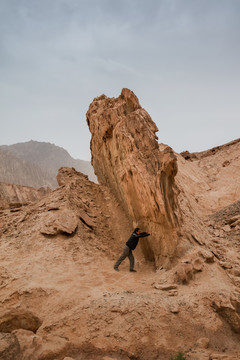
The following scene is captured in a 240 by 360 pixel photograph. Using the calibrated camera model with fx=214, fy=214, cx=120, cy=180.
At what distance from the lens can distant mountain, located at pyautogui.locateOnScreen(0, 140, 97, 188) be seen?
6259 centimetres

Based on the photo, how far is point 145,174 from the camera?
22.5ft

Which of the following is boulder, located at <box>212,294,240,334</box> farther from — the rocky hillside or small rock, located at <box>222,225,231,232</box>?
small rock, located at <box>222,225,231,232</box>

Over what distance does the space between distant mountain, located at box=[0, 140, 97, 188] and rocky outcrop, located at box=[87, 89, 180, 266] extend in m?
57.5

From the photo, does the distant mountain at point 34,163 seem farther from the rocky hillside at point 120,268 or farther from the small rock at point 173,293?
the small rock at point 173,293

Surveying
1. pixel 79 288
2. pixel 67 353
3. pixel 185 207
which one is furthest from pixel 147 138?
pixel 67 353

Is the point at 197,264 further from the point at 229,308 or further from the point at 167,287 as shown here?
the point at 229,308

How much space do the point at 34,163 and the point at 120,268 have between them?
81.0 metres

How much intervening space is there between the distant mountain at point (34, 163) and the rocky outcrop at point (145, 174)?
57.5 m

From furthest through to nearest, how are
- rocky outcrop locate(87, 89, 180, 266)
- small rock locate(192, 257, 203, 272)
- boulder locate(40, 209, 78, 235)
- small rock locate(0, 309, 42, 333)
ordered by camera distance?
boulder locate(40, 209, 78, 235) → rocky outcrop locate(87, 89, 180, 266) → small rock locate(192, 257, 203, 272) → small rock locate(0, 309, 42, 333)

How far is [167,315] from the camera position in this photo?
3.65m

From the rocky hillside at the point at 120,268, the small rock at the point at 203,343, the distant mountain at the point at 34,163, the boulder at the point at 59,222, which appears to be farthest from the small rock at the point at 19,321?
the distant mountain at the point at 34,163

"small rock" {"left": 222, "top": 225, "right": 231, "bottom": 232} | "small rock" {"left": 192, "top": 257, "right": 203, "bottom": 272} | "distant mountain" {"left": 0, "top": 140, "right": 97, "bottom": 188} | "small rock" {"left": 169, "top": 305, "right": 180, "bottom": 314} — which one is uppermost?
"distant mountain" {"left": 0, "top": 140, "right": 97, "bottom": 188}

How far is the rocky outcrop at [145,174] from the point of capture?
6.36 meters

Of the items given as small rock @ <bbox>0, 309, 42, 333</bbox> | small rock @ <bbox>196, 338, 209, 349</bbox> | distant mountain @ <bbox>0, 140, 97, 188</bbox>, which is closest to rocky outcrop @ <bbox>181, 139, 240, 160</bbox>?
small rock @ <bbox>196, 338, 209, 349</bbox>
